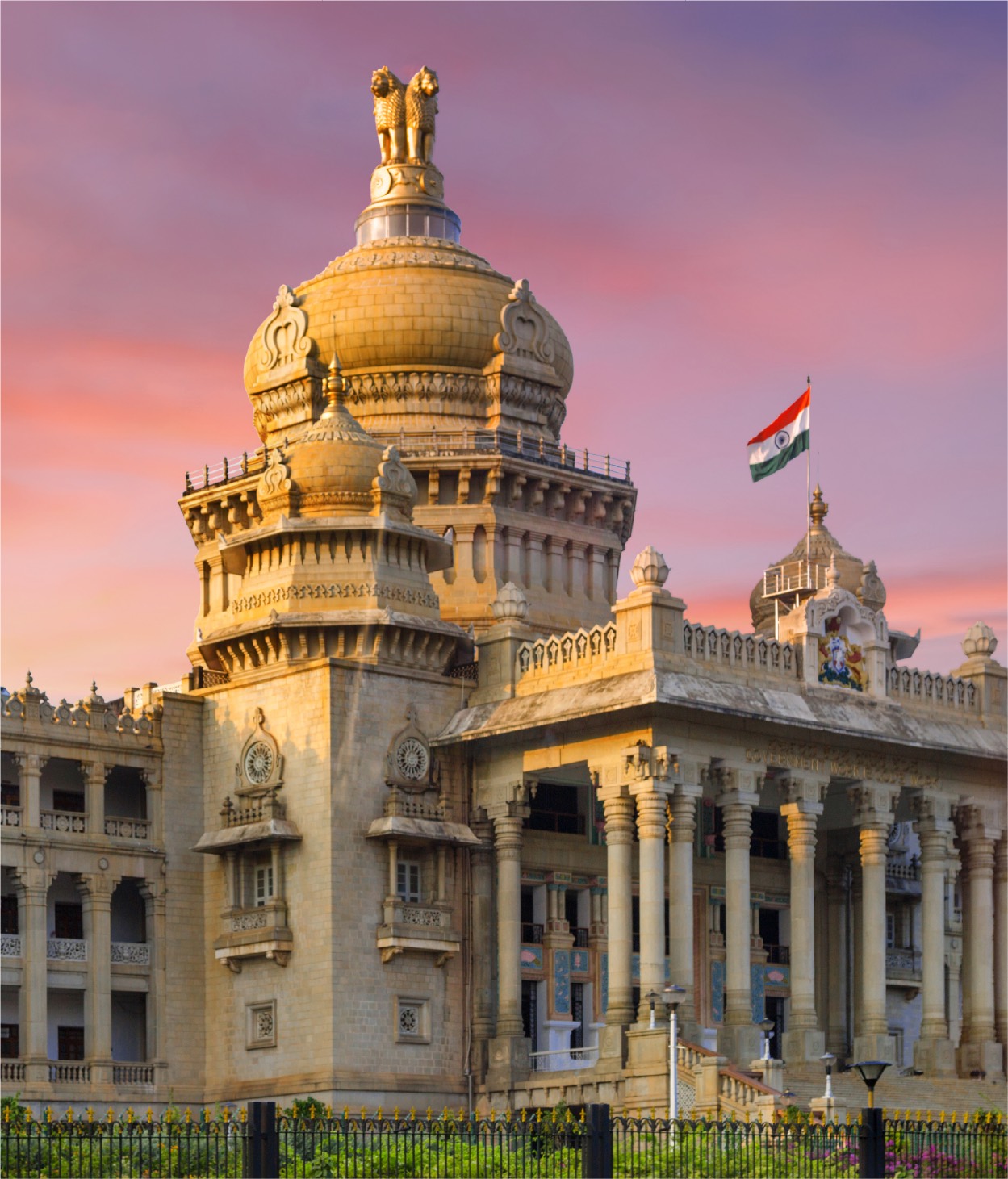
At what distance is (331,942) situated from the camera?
60.9 m

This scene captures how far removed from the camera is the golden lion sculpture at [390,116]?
7862cm

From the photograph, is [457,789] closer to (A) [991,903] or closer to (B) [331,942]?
(B) [331,942]

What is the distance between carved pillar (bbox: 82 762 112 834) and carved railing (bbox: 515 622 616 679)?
10313mm

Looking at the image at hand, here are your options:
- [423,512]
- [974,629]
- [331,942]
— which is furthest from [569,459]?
[331,942]

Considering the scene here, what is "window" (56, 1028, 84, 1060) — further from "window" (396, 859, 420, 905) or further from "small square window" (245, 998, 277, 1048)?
"window" (396, 859, 420, 905)

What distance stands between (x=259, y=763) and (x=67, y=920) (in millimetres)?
6154

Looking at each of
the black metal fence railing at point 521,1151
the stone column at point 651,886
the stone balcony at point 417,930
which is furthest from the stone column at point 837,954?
the black metal fence railing at point 521,1151

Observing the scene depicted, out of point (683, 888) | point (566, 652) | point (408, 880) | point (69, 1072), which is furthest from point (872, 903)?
point (69, 1072)

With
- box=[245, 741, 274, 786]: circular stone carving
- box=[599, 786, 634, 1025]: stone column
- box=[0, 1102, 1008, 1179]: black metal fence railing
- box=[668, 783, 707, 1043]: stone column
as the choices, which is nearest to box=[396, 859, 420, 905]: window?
box=[245, 741, 274, 786]: circular stone carving

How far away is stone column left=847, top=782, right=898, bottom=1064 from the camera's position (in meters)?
63.1

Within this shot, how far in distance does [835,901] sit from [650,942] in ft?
44.6

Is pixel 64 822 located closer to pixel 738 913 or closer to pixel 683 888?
Result: pixel 683 888

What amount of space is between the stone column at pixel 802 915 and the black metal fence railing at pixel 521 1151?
42.3ft

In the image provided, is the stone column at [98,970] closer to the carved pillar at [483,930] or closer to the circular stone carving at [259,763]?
the circular stone carving at [259,763]
